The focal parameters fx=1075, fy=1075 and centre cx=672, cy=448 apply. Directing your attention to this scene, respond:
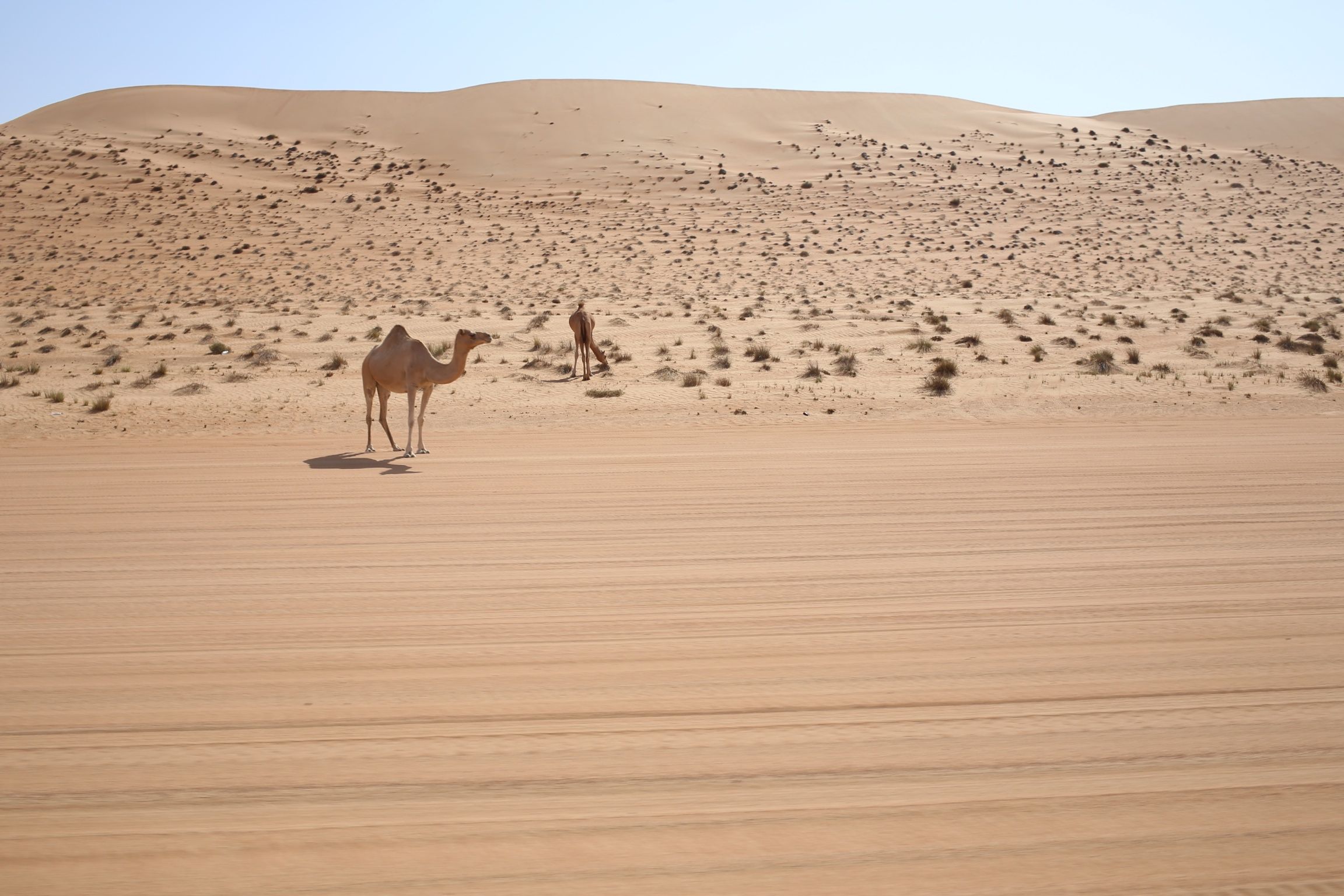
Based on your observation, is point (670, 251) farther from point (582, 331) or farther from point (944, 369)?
point (944, 369)

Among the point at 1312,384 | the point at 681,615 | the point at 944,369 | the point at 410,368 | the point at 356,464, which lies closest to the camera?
the point at 681,615

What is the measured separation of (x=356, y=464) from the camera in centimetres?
1269

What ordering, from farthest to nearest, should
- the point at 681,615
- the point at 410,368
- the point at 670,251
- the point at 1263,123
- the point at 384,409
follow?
the point at 1263,123
the point at 670,251
the point at 384,409
the point at 410,368
the point at 681,615

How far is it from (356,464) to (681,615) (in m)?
7.15

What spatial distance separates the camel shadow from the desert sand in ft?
0.33

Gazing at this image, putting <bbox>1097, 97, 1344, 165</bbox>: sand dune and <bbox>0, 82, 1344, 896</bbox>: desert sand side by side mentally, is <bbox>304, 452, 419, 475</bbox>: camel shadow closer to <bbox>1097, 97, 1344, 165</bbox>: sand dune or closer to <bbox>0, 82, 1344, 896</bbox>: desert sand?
<bbox>0, 82, 1344, 896</bbox>: desert sand

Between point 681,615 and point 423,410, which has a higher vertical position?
point 423,410

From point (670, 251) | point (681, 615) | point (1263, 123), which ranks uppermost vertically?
point (1263, 123)

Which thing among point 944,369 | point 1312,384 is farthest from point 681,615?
point 1312,384

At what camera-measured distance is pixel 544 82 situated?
341 ft

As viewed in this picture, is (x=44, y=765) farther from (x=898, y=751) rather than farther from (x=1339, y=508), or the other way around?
(x=1339, y=508)

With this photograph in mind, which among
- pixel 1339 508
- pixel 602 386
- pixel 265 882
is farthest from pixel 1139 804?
pixel 602 386

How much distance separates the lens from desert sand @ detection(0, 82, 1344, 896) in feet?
13.3

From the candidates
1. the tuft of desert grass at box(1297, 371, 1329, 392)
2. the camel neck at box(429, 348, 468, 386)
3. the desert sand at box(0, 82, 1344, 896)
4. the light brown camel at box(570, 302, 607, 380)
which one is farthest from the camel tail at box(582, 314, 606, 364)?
the tuft of desert grass at box(1297, 371, 1329, 392)
